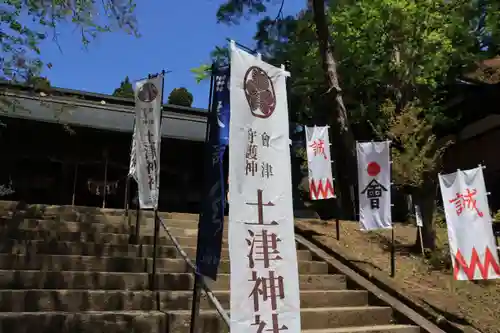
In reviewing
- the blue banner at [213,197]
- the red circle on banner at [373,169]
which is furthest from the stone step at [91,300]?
the red circle on banner at [373,169]

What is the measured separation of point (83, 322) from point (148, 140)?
2.48m

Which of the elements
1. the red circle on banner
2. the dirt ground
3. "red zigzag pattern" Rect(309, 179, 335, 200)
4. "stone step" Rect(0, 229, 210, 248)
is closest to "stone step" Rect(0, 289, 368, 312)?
"stone step" Rect(0, 229, 210, 248)

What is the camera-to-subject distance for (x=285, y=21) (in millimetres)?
14531

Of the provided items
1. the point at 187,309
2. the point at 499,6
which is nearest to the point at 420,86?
the point at 499,6

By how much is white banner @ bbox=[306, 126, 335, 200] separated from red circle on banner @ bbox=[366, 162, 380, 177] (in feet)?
5.16

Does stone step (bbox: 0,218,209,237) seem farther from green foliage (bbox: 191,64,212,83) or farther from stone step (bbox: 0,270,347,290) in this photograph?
green foliage (bbox: 191,64,212,83)

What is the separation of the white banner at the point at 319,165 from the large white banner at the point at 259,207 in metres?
5.75

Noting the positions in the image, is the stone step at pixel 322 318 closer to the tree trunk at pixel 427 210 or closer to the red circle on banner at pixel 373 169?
the red circle on banner at pixel 373 169

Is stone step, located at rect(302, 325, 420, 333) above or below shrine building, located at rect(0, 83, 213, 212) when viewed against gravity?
below

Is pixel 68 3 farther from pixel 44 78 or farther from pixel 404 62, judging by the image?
pixel 404 62

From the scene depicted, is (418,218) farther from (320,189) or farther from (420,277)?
(320,189)

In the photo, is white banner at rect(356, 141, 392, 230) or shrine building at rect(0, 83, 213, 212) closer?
white banner at rect(356, 141, 392, 230)

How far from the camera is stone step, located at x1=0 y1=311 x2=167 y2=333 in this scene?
438 centimetres

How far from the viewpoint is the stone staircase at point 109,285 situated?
15.8 ft
